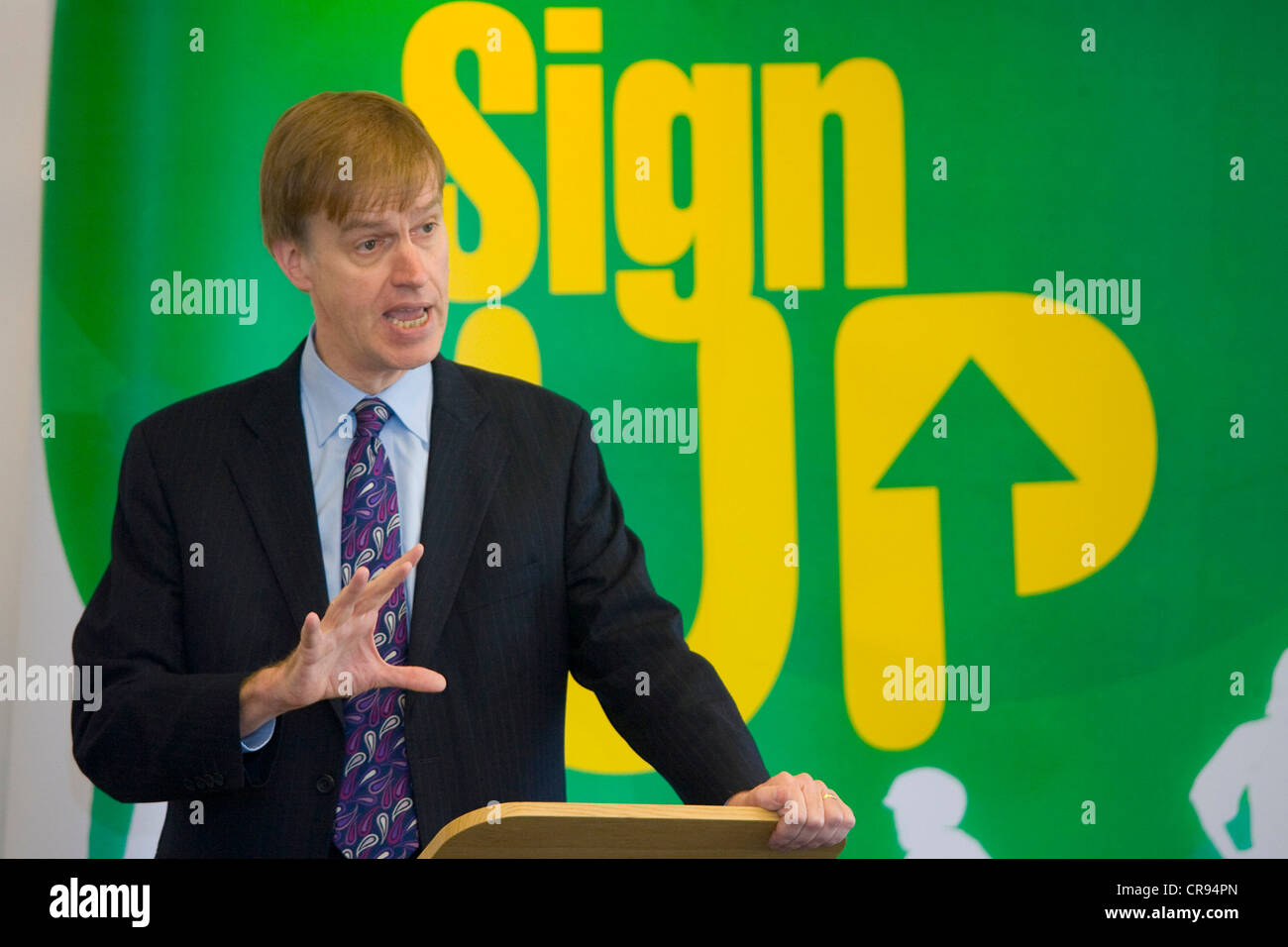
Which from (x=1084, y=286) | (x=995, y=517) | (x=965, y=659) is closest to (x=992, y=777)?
(x=965, y=659)

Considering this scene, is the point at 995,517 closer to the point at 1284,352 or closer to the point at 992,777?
the point at 992,777

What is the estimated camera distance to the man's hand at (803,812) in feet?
5.00

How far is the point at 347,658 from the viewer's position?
1789 millimetres

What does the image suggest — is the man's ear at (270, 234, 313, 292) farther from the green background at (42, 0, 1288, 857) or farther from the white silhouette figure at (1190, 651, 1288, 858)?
the white silhouette figure at (1190, 651, 1288, 858)

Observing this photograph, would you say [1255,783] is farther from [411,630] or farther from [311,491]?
[311,491]

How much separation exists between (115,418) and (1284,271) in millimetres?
3193

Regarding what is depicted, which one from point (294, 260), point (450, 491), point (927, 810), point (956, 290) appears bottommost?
point (927, 810)

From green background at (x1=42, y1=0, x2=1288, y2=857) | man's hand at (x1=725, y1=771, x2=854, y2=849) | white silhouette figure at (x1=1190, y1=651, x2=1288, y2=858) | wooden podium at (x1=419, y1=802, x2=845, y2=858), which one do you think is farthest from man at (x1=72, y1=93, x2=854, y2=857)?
white silhouette figure at (x1=1190, y1=651, x2=1288, y2=858)

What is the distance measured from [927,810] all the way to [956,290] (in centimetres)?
142

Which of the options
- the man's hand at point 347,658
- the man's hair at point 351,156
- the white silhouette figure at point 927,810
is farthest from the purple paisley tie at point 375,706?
the white silhouette figure at point 927,810

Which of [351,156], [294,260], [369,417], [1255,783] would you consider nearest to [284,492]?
[369,417]

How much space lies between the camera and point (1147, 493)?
3523mm

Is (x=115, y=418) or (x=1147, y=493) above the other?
(x=115, y=418)

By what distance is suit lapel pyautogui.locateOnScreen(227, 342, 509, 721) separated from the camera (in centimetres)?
214
